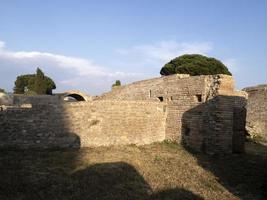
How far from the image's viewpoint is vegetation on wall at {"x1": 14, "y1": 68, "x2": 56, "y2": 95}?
44.7 meters

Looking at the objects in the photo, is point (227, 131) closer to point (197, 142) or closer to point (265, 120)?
point (197, 142)

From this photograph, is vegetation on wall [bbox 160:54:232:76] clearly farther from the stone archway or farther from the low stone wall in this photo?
the low stone wall

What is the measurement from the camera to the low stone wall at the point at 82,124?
10.9 meters

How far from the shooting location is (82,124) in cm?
1195

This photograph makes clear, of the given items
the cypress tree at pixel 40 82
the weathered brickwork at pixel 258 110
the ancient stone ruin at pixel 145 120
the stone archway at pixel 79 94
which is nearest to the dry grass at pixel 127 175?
the ancient stone ruin at pixel 145 120

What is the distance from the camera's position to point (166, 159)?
10.5m

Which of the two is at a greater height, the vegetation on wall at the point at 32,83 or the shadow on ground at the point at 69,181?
the vegetation on wall at the point at 32,83

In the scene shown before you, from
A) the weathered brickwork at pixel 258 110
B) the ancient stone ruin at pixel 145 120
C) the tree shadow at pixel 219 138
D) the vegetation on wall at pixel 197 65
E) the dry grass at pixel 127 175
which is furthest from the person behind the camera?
the vegetation on wall at pixel 197 65

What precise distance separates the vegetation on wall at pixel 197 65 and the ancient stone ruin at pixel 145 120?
87.5 feet

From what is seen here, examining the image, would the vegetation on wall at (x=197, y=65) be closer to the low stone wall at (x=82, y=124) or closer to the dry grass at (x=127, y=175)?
the low stone wall at (x=82, y=124)

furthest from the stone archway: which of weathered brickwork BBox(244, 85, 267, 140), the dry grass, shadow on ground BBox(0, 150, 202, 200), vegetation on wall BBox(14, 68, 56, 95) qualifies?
shadow on ground BBox(0, 150, 202, 200)

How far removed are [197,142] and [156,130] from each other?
6.80 ft

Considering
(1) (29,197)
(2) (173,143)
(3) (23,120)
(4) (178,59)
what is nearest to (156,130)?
(2) (173,143)

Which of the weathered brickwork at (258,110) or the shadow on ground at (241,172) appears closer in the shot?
the shadow on ground at (241,172)
